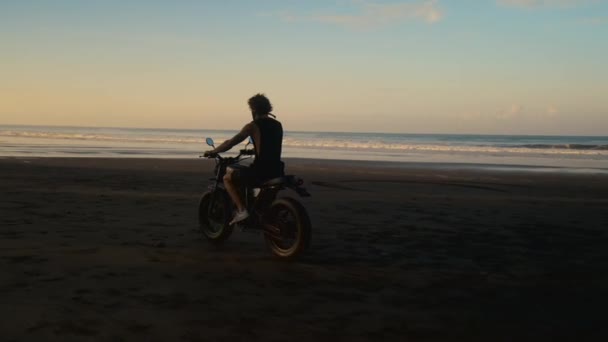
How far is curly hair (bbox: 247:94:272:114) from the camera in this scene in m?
6.45

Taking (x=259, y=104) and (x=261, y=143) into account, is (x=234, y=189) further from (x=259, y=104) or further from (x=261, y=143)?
(x=259, y=104)

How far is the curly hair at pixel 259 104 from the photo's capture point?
6448 mm

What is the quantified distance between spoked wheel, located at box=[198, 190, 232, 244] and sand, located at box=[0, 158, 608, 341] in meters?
0.20

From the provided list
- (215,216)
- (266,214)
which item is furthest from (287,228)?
(215,216)

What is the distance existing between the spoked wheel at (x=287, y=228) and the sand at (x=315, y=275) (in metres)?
0.16

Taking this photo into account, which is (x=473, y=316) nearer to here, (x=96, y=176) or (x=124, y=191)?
(x=124, y=191)

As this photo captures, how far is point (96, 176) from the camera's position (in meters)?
15.8

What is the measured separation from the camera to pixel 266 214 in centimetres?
652

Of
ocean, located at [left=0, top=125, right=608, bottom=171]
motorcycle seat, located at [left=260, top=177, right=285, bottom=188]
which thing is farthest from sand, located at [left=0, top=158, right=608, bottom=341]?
ocean, located at [left=0, top=125, right=608, bottom=171]

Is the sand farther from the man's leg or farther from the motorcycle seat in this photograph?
the motorcycle seat

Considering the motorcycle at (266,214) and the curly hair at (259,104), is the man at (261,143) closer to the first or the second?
the curly hair at (259,104)

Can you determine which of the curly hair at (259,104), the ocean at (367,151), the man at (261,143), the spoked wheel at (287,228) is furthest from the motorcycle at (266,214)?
the ocean at (367,151)

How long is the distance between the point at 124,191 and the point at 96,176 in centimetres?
389

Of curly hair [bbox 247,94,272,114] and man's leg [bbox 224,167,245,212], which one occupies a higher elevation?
curly hair [bbox 247,94,272,114]
